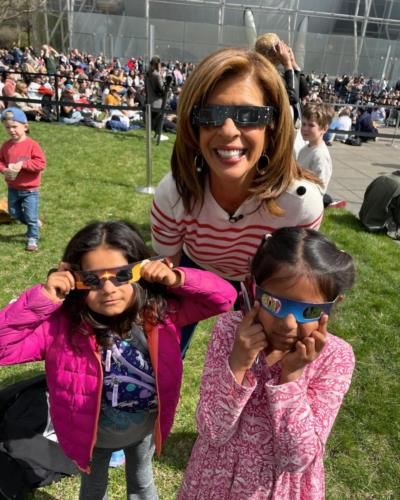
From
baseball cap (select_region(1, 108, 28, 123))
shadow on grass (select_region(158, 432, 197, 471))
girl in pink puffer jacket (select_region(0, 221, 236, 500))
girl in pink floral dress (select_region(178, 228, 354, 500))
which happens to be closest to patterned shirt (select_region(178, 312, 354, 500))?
girl in pink floral dress (select_region(178, 228, 354, 500))

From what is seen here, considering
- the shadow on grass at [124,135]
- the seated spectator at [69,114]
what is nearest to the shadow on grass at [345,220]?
the shadow on grass at [124,135]

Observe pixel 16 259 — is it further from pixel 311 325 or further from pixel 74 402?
pixel 311 325

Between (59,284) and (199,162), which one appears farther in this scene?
(199,162)

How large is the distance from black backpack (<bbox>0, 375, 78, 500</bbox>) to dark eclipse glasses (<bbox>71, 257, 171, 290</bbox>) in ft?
4.44

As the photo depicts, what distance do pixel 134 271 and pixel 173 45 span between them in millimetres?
29275

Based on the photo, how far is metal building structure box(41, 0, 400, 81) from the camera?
87.4 ft

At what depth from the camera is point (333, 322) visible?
4.13 m

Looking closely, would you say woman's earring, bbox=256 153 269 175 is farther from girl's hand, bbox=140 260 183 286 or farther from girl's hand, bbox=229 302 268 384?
girl's hand, bbox=229 302 268 384

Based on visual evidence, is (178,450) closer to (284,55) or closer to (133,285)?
(133,285)

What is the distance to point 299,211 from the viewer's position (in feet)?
6.19

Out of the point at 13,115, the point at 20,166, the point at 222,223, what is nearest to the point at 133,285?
the point at 222,223

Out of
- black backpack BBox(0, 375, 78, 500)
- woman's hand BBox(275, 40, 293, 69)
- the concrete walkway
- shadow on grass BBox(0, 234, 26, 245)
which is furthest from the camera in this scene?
the concrete walkway

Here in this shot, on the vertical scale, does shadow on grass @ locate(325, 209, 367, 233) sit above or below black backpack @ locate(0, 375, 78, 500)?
below

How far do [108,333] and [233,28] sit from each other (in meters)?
28.4
